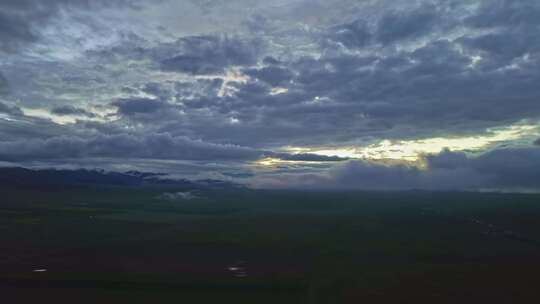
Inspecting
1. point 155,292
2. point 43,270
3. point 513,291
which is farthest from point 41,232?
point 513,291

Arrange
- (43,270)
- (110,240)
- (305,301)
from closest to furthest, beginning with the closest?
1. (305,301)
2. (43,270)
3. (110,240)

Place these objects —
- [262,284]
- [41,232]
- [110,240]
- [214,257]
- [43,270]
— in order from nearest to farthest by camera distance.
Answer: [262,284] < [43,270] < [214,257] < [110,240] < [41,232]

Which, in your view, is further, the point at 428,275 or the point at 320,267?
the point at 320,267

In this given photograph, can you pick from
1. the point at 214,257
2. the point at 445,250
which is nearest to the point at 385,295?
the point at 214,257

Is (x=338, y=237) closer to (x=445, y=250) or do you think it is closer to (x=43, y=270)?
(x=445, y=250)

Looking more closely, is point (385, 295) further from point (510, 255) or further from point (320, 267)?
point (510, 255)

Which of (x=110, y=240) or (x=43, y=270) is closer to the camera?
(x=43, y=270)

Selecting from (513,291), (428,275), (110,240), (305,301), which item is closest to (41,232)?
(110,240)

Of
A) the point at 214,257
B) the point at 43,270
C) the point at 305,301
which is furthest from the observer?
the point at 214,257

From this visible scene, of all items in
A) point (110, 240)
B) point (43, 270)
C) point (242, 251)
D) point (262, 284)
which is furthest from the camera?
point (110, 240)
